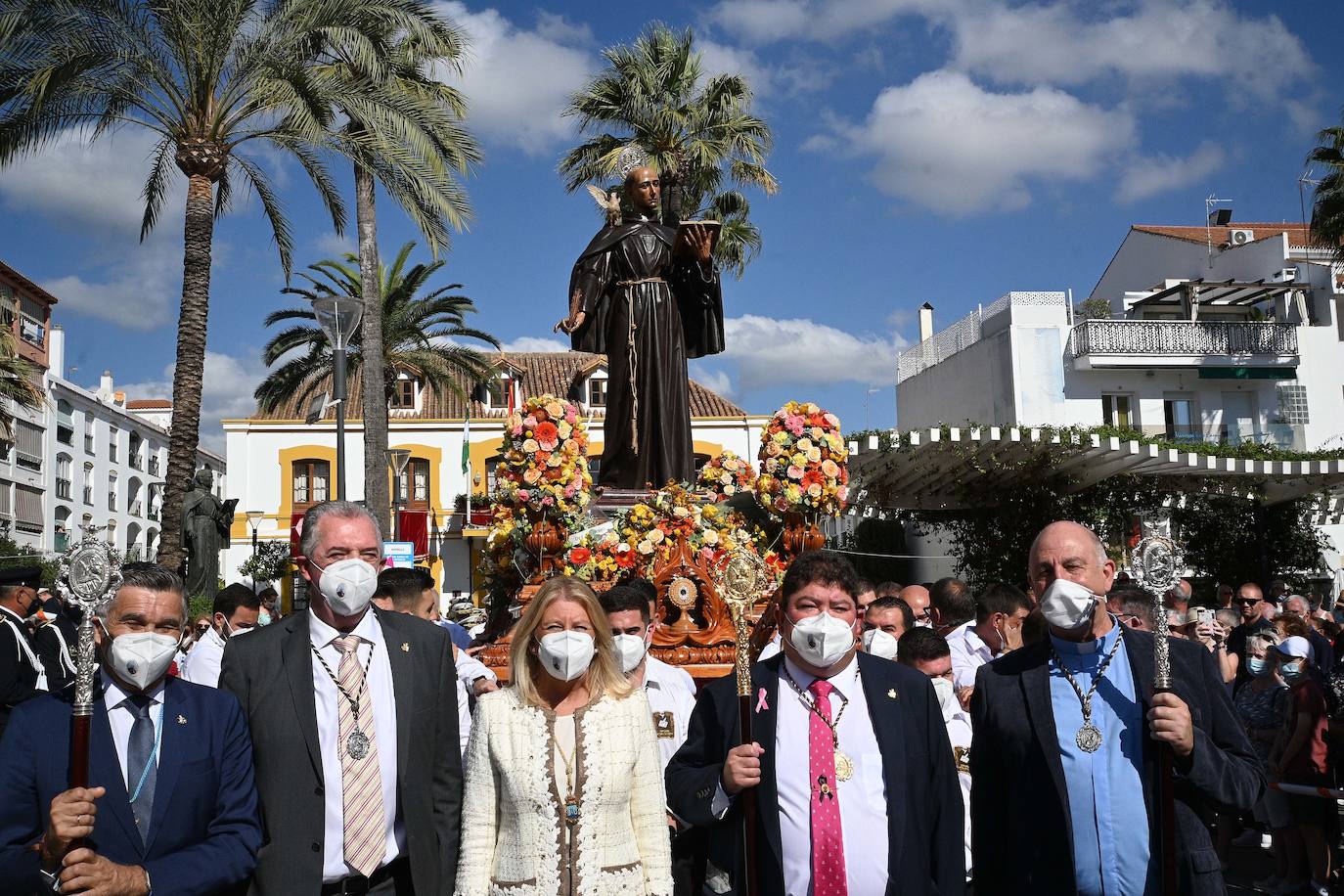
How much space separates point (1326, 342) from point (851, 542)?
713 inches

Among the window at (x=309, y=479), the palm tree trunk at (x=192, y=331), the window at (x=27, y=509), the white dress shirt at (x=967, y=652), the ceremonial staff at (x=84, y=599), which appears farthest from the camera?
the window at (x=27, y=509)

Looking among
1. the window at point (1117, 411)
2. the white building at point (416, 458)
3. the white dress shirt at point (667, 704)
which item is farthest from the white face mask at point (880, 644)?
the white building at point (416, 458)

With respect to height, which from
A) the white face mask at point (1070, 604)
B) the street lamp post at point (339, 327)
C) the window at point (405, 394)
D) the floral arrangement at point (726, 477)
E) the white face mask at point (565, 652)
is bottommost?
the white face mask at point (565, 652)

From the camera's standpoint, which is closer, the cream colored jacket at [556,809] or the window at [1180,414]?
the cream colored jacket at [556,809]

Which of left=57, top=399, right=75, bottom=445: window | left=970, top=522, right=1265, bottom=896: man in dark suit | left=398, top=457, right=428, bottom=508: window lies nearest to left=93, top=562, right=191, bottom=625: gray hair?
left=970, top=522, right=1265, bottom=896: man in dark suit

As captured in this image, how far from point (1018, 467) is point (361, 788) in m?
18.2

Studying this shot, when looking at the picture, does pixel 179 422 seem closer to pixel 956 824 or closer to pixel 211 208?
pixel 211 208

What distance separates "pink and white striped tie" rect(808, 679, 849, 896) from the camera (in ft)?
11.6

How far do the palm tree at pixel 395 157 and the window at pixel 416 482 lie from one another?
2297 centimetres

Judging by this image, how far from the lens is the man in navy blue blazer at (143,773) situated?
329 centimetres

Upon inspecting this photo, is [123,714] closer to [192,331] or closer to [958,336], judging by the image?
[192,331]

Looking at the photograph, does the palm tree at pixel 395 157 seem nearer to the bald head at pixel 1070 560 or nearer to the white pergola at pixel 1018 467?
the white pergola at pixel 1018 467

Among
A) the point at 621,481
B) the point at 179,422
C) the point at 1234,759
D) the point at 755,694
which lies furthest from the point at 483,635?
the point at 179,422

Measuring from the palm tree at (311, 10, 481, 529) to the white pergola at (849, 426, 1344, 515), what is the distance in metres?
7.29
